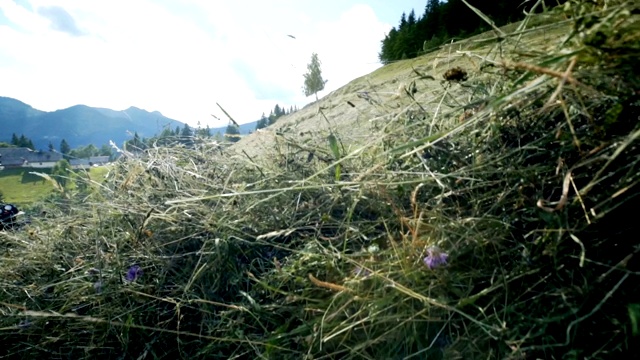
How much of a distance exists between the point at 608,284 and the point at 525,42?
727mm

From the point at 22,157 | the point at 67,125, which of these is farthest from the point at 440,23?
the point at 67,125

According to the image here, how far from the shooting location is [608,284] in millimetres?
741

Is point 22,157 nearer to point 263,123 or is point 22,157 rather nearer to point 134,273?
point 263,123

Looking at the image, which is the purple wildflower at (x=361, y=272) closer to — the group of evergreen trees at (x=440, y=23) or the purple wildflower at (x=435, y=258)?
the purple wildflower at (x=435, y=258)

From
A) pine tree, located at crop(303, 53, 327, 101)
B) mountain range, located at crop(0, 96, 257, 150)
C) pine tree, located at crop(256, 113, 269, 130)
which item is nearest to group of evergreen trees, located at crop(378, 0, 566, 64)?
pine tree, located at crop(256, 113, 269, 130)

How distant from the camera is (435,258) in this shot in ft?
3.01

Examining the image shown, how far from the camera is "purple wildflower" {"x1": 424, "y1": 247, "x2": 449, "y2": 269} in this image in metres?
0.91

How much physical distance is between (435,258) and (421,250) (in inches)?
2.4

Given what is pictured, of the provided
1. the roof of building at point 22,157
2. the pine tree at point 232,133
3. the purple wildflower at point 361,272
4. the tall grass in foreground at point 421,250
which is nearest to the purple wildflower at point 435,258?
the tall grass in foreground at point 421,250

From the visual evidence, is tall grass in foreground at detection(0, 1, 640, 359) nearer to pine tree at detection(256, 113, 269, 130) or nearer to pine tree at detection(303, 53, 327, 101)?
pine tree at detection(303, 53, 327, 101)

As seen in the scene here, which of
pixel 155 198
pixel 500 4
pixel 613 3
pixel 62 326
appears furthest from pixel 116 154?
pixel 500 4

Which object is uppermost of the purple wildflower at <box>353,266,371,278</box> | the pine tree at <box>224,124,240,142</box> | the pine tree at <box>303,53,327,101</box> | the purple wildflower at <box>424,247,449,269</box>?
the pine tree at <box>303,53,327,101</box>

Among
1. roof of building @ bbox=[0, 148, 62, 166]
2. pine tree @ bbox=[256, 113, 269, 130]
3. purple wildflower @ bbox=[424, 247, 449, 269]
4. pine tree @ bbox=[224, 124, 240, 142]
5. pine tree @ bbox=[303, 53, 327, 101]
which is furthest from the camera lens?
roof of building @ bbox=[0, 148, 62, 166]

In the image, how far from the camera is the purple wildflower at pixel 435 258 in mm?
914
